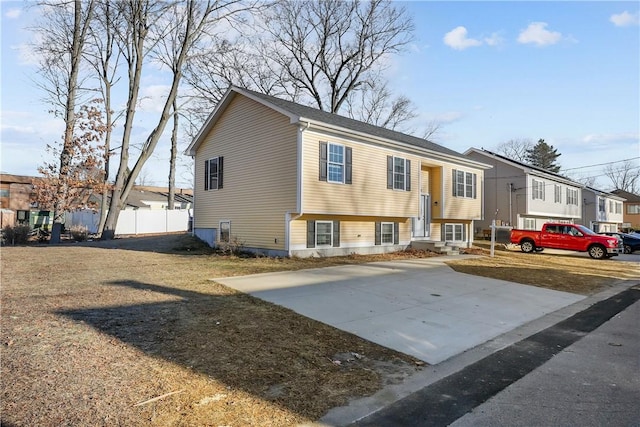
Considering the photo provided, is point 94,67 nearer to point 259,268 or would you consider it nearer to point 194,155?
point 194,155

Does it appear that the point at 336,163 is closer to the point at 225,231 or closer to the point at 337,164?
the point at 337,164

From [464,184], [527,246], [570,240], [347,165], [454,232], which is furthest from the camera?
[527,246]

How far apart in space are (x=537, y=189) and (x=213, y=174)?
1038 inches

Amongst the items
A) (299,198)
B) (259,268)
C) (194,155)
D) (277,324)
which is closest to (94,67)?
(194,155)

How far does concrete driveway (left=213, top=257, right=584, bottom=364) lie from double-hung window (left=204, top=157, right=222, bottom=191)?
27.4 feet

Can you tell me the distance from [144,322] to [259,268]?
616 centimetres

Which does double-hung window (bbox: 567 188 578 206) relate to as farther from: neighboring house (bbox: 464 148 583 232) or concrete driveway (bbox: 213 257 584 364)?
concrete driveway (bbox: 213 257 584 364)

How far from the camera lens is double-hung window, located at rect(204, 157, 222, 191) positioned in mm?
18255

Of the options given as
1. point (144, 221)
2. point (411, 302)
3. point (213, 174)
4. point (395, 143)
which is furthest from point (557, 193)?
point (144, 221)

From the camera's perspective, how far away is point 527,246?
78.9 ft

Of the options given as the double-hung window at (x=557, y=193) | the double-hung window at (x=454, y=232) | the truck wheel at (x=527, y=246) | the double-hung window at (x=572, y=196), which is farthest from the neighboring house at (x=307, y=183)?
the double-hung window at (x=572, y=196)

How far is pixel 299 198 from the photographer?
14.1 metres

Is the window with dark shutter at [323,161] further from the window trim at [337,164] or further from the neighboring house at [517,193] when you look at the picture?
the neighboring house at [517,193]

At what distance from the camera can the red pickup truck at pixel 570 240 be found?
71.3 feet
